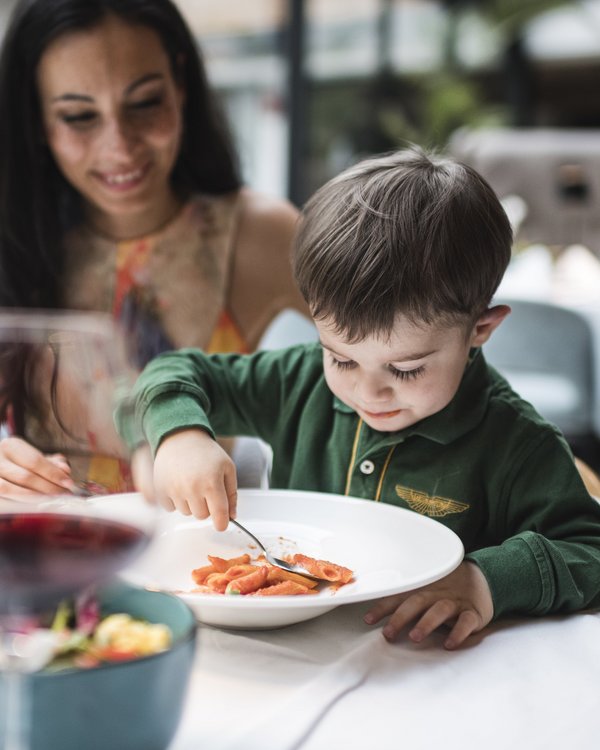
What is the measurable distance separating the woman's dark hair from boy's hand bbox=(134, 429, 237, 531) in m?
0.90

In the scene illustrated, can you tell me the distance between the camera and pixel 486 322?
1.08 m

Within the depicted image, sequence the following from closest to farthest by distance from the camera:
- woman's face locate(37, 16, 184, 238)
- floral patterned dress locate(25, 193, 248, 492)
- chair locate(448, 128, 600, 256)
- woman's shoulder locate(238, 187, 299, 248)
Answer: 1. woman's face locate(37, 16, 184, 238)
2. floral patterned dress locate(25, 193, 248, 492)
3. woman's shoulder locate(238, 187, 299, 248)
4. chair locate(448, 128, 600, 256)

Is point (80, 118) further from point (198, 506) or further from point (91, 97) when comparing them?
point (198, 506)

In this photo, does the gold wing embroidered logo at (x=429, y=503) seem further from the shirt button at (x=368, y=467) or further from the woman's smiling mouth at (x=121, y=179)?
the woman's smiling mouth at (x=121, y=179)

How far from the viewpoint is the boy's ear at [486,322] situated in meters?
1.07

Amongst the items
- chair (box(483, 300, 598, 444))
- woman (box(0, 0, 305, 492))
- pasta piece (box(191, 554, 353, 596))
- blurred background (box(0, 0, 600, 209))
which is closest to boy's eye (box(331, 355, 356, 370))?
pasta piece (box(191, 554, 353, 596))

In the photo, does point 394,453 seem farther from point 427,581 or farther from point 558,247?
point 558,247

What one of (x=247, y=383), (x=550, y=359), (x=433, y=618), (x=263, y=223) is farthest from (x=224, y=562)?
(x=550, y=359)

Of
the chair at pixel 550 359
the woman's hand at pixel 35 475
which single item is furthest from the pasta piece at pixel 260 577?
the chair at pixel 550 359

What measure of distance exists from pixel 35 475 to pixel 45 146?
4.55 feet

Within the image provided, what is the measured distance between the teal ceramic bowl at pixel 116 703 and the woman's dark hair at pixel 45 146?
4.26ft

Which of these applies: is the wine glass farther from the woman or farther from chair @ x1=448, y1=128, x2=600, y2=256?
chair @ x1=448, y1=128, x2=600, y2=256

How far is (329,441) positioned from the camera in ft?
3.97

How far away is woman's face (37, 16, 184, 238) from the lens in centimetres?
160
